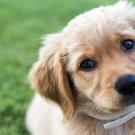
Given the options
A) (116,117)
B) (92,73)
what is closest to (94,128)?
(116,117)

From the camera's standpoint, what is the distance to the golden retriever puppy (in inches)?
201

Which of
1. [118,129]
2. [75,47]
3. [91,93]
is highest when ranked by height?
[75,47]

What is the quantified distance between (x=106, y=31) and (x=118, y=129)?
861mm

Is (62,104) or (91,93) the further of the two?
(62,104)

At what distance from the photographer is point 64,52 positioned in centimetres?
551

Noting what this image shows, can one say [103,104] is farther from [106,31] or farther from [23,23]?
[23,23]

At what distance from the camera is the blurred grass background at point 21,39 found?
23.7ft

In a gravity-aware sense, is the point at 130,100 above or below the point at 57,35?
below

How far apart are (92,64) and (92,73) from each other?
0.09m

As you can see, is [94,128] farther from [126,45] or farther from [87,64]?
[126,45]

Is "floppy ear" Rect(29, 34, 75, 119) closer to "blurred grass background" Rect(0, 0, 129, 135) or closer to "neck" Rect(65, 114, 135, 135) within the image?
"neck" Rect(65, 114, 135, 135)

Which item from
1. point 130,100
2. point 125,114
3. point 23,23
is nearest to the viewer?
point 130,100

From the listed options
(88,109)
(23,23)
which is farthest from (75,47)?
(23,23)

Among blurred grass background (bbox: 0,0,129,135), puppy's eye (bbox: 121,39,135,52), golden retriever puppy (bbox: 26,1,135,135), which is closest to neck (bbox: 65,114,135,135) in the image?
golden retriever puppy (bbox: 26,1,135,135)
